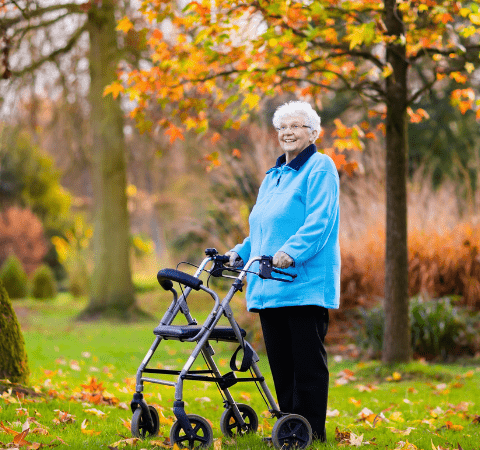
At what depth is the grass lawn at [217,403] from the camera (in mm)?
3645

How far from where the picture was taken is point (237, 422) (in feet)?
12.0

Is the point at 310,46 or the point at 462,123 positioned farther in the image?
the point at 462,123

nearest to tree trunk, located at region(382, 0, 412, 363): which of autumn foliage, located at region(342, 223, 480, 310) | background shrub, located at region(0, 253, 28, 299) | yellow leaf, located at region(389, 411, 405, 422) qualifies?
autumn foliage, located at region(342, 223, 480, 310)

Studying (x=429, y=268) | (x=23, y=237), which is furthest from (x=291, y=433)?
(x=23, y=237)

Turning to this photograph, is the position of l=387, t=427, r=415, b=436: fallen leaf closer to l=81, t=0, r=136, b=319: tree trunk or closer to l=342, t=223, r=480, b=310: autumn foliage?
l=342, t=223, r=480, b=310: autumn foliage

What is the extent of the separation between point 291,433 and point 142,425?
85 cm

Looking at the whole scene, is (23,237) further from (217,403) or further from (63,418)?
(63,418)

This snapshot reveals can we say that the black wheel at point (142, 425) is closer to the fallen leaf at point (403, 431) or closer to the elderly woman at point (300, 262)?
the elderly woman at point (300, 262)

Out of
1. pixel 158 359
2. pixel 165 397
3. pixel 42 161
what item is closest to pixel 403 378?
pixel 165 397

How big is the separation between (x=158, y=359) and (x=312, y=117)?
5.19 m

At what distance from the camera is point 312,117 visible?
351cm

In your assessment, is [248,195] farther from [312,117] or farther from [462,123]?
[462,123]

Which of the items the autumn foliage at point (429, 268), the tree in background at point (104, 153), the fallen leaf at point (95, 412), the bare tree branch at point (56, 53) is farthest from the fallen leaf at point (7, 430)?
the bare tree branch at point (56, 53)

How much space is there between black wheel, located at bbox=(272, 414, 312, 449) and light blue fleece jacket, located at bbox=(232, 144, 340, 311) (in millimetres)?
594
